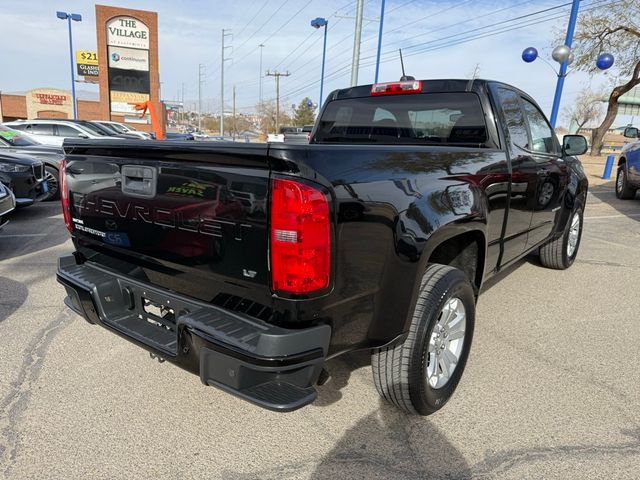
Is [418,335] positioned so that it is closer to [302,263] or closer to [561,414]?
[302,263]

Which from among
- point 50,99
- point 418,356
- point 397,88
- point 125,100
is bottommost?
point 418,356

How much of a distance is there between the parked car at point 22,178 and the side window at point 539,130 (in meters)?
7.13

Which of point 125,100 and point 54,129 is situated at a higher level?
point 125,100

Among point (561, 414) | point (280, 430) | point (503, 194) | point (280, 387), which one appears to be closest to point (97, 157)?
point (280, 387)

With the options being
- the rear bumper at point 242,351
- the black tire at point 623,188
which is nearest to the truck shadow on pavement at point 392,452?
the rear bumper at point 242,351

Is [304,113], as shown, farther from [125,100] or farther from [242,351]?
[242,351]

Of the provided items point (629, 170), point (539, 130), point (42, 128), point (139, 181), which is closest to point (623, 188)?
point (629, 170)

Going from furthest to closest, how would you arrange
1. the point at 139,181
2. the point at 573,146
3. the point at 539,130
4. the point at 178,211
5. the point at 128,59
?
the point at 128,59
the point at 573,146
the point at 539,130
the point at 139,181
the point at 178,211

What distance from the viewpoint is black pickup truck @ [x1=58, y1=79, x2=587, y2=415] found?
1.83 meters

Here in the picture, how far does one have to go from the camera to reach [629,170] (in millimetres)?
10422

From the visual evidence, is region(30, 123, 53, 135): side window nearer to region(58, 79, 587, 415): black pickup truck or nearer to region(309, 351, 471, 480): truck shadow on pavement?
region(58, 79, 587, 415): black pickup truck

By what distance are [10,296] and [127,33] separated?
35.0 m

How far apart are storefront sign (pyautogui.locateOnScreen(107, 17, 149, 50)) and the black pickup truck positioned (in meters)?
35.9

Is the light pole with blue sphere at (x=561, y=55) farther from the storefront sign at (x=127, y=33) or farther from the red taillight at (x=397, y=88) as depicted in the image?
the storefront sign at (x=127, y=33)
